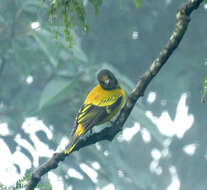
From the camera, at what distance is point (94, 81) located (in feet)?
19.3

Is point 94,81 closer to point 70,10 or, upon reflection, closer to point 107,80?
point 107,80

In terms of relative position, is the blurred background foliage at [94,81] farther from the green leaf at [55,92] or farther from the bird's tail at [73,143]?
the bird's tail at [73,143]

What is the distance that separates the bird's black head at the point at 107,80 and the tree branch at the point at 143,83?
4.91 feet

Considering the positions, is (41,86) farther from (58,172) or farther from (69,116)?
(58,172)

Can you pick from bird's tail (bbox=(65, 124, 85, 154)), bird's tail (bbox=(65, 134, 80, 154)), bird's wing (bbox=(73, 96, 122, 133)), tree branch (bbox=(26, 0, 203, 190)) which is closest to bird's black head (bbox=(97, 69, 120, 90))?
bird's wing (bbox=(73, 96, 122, 133))

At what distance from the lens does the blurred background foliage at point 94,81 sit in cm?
630

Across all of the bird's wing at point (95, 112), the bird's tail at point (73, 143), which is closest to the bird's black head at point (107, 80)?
the bird's wing at point (95, 112)

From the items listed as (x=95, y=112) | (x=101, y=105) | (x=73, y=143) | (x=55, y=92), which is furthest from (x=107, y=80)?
(x=73, y=143)

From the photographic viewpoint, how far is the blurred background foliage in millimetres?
6297

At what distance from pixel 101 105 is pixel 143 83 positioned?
5.68 ft

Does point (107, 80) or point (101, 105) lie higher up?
point (107, 80)

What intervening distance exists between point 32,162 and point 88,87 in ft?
4.33

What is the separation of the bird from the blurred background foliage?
287mm

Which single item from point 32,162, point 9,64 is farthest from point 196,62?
point 32,162
